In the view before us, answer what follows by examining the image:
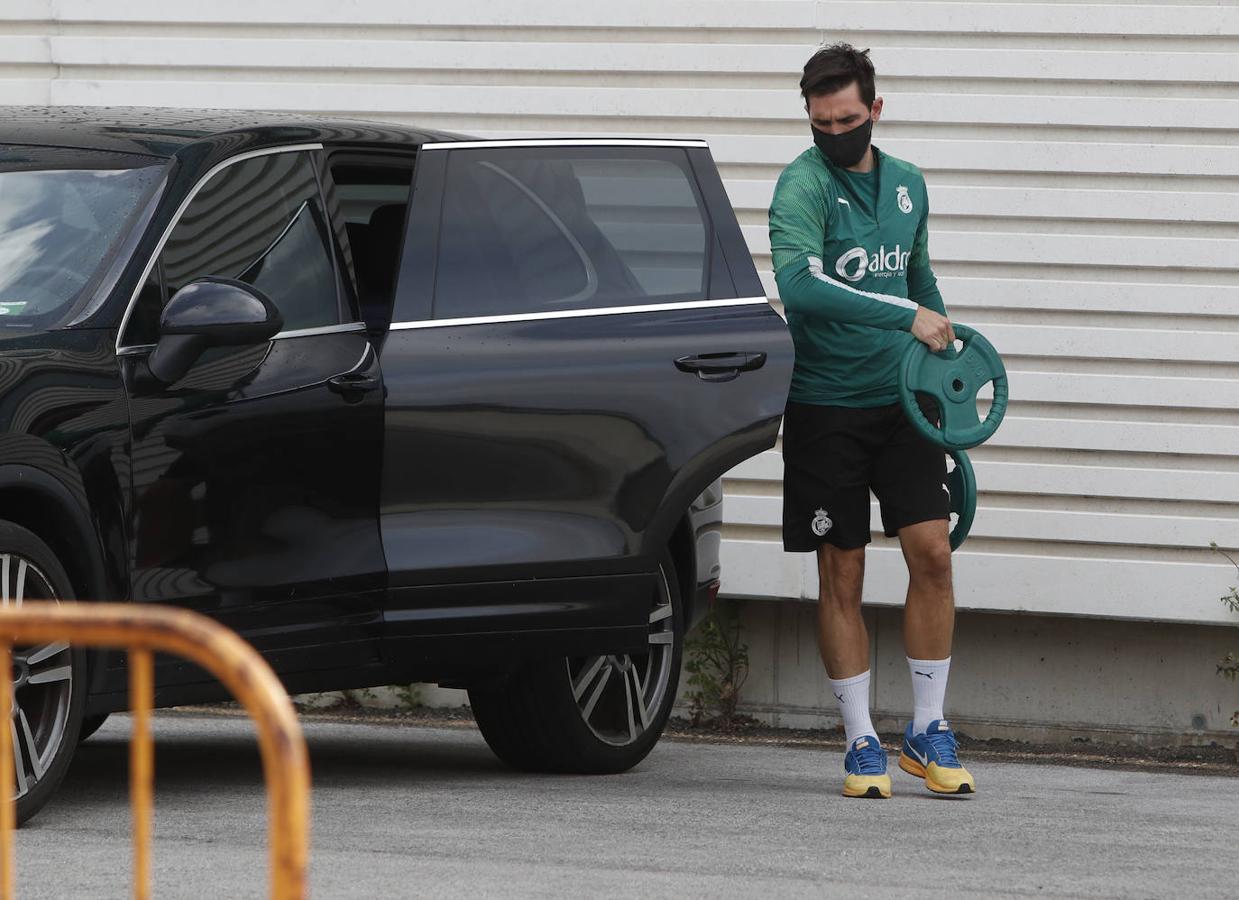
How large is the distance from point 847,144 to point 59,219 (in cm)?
220

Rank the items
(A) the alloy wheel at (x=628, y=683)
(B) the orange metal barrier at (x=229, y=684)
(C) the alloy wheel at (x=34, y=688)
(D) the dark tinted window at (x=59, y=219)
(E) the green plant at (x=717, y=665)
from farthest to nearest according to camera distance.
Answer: (E) the green plant at (x=717, y=665)
(A) the alloy wheel at (x=628, y=683)
(D) the dark tinted window at (x=59, y=219)
(C) the alloy wheel at (x=34, y=688)
(B) the orange metal barrier at (x=229, y=684)

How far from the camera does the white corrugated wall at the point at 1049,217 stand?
8.10 meters

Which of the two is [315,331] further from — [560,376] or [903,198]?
[903,198]

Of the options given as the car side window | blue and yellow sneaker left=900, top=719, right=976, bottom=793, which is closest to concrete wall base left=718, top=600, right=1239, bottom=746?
blue and yellow sneaker left=900, top=719, right=976, bottom=793

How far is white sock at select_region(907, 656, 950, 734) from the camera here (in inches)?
244

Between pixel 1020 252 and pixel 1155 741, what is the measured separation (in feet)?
6.44

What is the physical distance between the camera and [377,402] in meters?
5.68

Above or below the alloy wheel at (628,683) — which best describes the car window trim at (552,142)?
above

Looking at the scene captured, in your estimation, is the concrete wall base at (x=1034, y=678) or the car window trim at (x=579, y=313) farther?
the concrete wall base at (x=1034, y=678)

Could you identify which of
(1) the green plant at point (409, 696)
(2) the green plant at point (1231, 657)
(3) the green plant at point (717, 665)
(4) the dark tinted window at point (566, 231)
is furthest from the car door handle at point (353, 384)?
(2) the green plant at point (1231, 657)

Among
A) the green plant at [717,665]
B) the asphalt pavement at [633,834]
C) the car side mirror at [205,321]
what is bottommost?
the asphalt pavement at [633,834]

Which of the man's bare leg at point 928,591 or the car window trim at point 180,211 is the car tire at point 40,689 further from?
the man's bare leg at point 928,591

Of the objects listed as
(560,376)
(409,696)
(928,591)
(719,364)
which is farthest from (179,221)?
(409,696)

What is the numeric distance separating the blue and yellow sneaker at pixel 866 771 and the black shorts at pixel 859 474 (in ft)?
1.90
